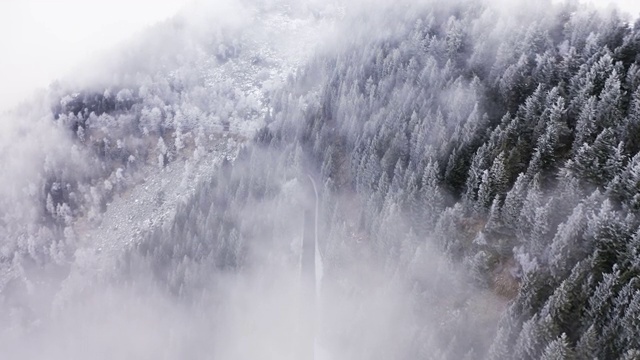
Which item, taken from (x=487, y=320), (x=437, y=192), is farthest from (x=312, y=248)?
(x=487, y=320)

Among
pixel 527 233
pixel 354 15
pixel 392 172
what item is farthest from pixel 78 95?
pixel 527 233

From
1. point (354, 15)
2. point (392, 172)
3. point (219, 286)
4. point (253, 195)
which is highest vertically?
point (354, 15)

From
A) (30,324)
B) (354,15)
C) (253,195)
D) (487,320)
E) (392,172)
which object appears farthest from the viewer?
(354,15)

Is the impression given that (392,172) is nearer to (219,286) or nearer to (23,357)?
(219,286)

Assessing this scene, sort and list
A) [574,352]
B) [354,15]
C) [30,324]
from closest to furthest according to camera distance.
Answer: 1. [574,352]
2. [30,324]
3. [354,15]

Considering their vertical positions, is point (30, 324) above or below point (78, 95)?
below

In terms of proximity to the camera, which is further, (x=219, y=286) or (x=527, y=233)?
(x=219, y=286)
